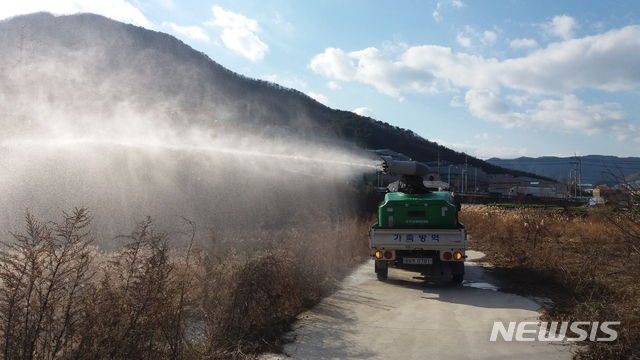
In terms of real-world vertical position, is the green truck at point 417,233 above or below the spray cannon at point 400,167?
below

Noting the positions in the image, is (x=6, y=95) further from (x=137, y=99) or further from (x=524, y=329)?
(x=524, y=329)

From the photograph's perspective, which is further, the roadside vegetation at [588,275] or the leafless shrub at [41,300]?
the roadside vegetation at [588,275]

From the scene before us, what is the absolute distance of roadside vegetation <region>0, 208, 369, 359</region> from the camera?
410cm

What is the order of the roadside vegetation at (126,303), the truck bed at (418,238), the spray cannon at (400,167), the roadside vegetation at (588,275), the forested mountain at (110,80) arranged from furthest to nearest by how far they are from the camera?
the forested mountain at (110,80) < the spray cannon at (400,167) < the truck bed at (418,238) < the roadside vegetation at (588,275) < the roadside vegetation at (126,303)

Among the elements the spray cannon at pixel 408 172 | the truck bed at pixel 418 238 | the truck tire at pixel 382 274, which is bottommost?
the truck tire at pixel 382 274

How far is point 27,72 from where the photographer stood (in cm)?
2231

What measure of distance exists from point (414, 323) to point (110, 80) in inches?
1098

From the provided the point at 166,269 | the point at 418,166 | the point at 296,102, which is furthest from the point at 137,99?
the point at 296,102

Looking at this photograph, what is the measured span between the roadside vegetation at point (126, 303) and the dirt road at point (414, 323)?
0.77 meters

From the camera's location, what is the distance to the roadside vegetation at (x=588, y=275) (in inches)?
215

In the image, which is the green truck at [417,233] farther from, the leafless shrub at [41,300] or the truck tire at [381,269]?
the leafless shrub at [41,300]

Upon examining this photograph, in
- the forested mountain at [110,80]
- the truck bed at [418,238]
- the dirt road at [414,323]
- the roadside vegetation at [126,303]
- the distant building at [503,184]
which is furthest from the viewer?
the distant building at [503,184]

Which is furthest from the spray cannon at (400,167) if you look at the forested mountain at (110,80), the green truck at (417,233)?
the forested mountain at (110,80)

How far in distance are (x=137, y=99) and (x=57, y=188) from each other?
47.4 ft
